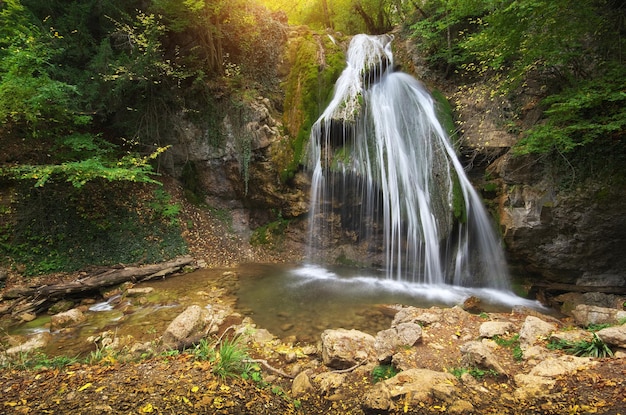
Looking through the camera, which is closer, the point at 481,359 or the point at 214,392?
the point at 214,392

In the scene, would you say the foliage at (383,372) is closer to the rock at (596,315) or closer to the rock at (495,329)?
the rock at (495,329)

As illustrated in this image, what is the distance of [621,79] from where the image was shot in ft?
16.6

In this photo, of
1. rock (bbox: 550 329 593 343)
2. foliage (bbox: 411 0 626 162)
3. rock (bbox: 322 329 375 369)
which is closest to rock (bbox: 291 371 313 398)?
rock (bbox: 322 329 375 369)

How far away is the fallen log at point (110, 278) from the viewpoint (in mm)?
5543

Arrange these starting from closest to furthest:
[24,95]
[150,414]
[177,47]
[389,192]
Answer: [150,414] → [24,95] → [389,192] → [177,47]

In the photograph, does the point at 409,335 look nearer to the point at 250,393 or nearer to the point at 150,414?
the point at 250,393

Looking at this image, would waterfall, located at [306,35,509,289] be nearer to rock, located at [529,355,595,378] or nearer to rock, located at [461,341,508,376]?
rock, located at [461,341,508,376]

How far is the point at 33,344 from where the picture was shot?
13.5 ft

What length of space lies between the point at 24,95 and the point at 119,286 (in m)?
4.43

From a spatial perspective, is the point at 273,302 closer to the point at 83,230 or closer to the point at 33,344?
the point at 33,344

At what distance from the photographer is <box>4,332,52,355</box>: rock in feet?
12.7

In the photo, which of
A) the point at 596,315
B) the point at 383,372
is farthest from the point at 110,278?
the point at 596,315

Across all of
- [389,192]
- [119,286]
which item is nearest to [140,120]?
[119,286]

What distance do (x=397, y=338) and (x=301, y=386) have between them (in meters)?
1.78
